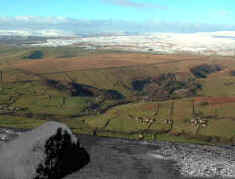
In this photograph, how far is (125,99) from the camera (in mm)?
126500

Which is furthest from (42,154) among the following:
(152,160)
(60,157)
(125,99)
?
(125,99)

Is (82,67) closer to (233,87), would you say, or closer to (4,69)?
(4,69)

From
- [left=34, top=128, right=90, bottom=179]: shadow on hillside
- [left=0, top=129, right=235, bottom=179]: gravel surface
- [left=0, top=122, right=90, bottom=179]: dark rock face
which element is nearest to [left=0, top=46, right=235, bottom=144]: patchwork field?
[left=0, top=129, right=235, bottom=179]: gravel surface

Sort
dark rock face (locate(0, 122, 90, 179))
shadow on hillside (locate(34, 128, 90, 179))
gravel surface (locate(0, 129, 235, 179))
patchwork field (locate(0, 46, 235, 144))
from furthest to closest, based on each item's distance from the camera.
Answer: patchwork field (locate(0, 46, 235, 144)) < gravel surface (locate(0, 129, 235, 179)) < shadow on hillside (locate(34, 128, 90, 179)) < dark rock face (locate(0, 122, 90, 179))

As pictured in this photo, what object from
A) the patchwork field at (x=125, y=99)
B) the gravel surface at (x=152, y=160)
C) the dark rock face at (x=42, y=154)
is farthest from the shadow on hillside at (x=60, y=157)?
the patchwork field at (x=125, y=99)

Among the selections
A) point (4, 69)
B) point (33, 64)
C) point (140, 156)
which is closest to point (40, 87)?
point (4, 69)

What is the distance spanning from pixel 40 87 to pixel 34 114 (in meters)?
41.0

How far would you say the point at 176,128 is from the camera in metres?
70.4

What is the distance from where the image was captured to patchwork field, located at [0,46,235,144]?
69.8 m

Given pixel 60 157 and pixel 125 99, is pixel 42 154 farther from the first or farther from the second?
pixel 125 99

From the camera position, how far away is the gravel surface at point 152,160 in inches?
960

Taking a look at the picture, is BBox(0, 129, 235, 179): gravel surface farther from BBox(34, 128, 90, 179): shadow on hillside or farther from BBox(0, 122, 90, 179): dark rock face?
BBox(0, 122, 90, 179): dark rock face

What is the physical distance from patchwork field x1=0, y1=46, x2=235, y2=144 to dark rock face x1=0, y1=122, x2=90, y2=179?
39135 mm

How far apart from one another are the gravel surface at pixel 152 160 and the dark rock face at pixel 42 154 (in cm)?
150
